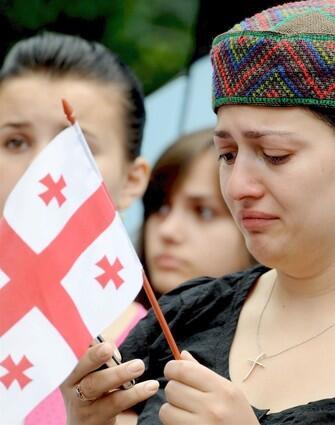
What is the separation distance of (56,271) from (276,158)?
19.0 inches

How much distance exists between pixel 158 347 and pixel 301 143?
582mm

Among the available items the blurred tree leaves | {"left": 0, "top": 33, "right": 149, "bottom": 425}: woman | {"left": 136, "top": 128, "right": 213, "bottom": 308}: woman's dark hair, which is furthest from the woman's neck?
the blurred tree leaves

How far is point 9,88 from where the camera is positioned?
351cm

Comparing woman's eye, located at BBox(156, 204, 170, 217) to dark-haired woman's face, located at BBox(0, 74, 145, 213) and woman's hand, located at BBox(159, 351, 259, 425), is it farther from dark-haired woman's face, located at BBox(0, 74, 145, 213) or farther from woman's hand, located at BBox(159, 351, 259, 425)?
woman's hand, located at BBox(159, 351, 259, 425)

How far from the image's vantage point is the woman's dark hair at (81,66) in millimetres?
3561

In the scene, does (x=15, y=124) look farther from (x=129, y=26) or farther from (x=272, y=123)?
(x=129, y=26)

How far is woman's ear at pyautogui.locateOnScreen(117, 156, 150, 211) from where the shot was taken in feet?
11.6

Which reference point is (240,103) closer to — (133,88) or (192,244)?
(133,88)

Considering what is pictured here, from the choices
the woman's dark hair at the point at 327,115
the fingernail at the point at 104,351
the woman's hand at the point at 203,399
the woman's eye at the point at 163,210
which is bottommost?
the woman's hand at the point at 203,399

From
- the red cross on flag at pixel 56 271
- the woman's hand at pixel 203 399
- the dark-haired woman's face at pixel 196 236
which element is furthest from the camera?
the dark-haired woman's face at pixel 196 236

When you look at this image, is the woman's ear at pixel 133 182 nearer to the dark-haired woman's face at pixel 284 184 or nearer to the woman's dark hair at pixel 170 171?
the woman's dark hair at pixel 170 171

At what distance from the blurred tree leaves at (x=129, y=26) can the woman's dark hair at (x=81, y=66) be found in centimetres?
204

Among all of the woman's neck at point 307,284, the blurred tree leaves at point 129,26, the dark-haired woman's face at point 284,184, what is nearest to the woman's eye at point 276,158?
the dark-haired woman's face at point 284,184

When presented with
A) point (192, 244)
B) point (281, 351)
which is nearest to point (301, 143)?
point (281, 351)
